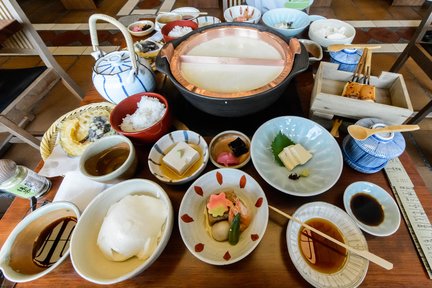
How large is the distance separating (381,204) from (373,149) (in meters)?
0.23

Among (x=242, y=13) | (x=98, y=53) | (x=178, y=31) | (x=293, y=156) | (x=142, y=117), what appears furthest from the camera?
(x=242, y=13)

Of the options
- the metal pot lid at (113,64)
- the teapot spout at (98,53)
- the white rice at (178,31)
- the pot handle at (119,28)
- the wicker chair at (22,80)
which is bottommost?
the wicker chair at (22,80)

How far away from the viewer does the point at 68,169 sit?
3.63 ft

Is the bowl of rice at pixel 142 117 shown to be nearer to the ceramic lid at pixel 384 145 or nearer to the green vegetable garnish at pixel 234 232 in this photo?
the green vegetable garnish at pixel 234 232

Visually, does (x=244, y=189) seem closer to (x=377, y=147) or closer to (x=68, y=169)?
(x=377, y=147)

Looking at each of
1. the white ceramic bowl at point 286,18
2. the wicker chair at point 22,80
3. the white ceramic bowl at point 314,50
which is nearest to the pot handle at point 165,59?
the white ceramic bowl at point 314,50

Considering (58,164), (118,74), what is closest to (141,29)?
(118,74)

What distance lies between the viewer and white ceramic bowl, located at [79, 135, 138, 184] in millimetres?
950

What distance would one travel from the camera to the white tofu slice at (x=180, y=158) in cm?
100

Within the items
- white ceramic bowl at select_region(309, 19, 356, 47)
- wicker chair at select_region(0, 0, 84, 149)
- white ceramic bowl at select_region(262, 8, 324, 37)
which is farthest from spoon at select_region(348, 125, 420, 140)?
wicker chair at select_region(0, 0, 84, 149)

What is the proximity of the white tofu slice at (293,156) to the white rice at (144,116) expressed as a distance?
0.63 meters

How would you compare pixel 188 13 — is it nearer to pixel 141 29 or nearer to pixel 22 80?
pixel 141 29

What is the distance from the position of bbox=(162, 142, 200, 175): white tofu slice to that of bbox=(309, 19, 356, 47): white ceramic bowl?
1.19 metres

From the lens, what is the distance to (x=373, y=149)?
0.92 metres
